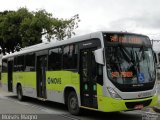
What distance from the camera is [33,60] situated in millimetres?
19062

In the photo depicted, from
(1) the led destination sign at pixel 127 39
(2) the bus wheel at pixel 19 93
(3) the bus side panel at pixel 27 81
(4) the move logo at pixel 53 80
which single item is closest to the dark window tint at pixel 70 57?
(4) the move logo at pixel 53 80

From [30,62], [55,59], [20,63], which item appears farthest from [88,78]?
[20,63]

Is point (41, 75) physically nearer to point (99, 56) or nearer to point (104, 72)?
point (104, 72)

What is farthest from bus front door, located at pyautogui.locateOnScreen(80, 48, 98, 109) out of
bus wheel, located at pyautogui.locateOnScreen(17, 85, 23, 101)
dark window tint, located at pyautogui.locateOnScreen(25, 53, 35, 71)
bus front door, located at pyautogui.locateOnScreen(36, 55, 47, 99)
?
bus wheel, located at pyautogui.locateOnScreen(17, 85, 23, 101)

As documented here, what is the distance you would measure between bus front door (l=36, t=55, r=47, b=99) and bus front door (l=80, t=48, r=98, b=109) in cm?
394

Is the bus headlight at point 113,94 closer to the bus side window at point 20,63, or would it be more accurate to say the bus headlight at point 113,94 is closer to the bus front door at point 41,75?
the bus front door at point 41,75

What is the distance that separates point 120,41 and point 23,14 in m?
32.2

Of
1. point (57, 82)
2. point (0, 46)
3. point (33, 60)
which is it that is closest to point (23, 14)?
point (0, 46)

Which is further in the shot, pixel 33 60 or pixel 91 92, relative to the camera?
pixel 33 60

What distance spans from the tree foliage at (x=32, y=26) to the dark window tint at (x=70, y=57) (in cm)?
2470

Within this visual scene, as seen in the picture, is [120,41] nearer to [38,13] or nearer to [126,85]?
[126,85]

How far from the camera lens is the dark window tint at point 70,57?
568 inches

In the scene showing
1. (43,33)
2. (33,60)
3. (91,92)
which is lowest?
(91,92)

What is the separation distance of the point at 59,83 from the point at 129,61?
395 centimetres
